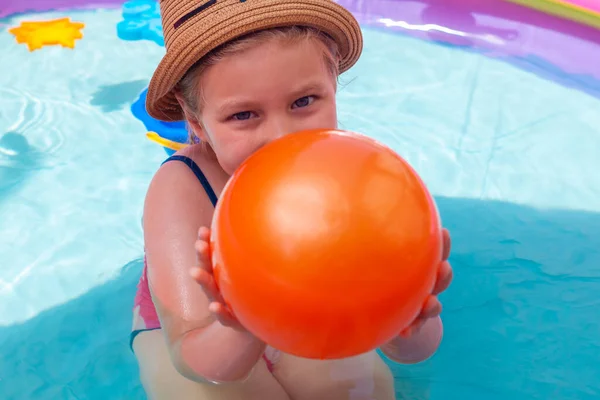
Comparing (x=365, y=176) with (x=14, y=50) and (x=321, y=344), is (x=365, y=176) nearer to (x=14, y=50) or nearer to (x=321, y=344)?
(x=321, y=344)

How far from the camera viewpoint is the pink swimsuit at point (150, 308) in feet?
6.90

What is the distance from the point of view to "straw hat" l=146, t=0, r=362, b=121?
67.2 inches

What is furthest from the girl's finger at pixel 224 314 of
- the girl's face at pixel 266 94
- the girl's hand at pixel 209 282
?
the girl's face at pixel 266 94

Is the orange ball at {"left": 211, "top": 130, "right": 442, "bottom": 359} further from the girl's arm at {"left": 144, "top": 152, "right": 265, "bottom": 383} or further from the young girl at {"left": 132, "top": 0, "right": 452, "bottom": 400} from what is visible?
the girl's arm at {"left": 144, "top": 152, "right": 265, "bottom": 383}

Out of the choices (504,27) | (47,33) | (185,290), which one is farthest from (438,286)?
(47,33)

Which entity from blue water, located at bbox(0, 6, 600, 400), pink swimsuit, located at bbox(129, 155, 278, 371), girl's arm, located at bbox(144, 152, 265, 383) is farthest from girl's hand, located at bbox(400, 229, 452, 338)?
blue water, located at bbox(0, 6, 600, 400)

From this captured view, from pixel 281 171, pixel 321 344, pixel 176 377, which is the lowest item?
pixel 176 377

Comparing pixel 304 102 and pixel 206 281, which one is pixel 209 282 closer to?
pixel 206 281

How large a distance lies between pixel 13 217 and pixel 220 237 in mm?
2360

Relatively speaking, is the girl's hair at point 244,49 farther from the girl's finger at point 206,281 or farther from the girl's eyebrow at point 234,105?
the girl's finger at point 206,281

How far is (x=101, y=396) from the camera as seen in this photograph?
8.15ft

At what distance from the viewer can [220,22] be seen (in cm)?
172

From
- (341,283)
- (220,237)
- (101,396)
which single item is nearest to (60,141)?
(101,396)

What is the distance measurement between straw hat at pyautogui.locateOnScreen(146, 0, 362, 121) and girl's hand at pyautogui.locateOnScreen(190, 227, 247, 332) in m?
0.55
